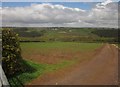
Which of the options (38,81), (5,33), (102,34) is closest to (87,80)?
(38,81)

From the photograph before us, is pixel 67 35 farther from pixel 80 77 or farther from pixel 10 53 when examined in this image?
pixel 10 53

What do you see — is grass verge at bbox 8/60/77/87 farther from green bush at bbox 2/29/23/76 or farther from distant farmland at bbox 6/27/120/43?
distant farmland at bbox 6/27/120/43

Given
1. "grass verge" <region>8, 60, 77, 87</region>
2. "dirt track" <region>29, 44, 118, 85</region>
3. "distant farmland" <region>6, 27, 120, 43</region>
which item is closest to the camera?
"grass verge" <region>8, 60, 77, 87</region>

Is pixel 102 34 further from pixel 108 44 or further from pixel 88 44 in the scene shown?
pixel 88 44

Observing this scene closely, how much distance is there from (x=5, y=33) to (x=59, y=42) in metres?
20.5

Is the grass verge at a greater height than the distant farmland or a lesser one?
greater

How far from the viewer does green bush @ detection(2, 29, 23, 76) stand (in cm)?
1377

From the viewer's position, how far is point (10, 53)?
1397cm

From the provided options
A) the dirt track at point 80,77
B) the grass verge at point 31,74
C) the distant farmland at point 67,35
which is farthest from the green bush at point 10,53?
the distant farmland at point 67,35

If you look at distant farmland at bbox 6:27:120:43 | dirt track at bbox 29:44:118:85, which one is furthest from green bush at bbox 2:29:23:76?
distant farmland at bbox 6:27:120:43

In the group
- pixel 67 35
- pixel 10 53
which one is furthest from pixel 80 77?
pixel 67 35

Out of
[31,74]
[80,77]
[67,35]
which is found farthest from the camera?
[67,35]

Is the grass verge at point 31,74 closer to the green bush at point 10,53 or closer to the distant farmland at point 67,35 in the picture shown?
the green bush at point 10,53

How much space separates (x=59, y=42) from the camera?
34656mm
